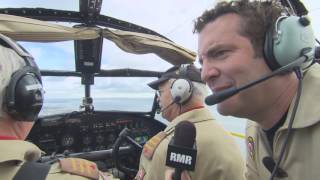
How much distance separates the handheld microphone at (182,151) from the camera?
4.23ft

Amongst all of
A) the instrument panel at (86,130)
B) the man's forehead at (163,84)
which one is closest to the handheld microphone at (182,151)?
the man's forehead at (163,84)

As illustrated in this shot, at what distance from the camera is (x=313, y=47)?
112cm

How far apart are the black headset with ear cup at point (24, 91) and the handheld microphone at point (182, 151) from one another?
493mm

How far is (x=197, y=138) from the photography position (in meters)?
1.86

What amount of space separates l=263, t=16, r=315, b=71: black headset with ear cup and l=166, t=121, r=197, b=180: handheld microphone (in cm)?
42

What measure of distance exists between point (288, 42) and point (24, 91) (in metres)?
0.77

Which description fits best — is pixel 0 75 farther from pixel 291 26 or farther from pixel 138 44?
pixel 138 44

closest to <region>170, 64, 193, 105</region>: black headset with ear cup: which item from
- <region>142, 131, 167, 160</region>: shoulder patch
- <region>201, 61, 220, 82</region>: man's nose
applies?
<region>142, 131, 167, 160</region>: shoulder patch

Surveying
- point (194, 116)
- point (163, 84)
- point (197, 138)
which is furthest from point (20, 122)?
point (163, 84)

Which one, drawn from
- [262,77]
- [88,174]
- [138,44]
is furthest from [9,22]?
[262,77]

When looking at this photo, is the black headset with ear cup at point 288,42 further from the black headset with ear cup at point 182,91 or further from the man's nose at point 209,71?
the black headset with ear cup at point 182,91

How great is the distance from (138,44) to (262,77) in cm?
205

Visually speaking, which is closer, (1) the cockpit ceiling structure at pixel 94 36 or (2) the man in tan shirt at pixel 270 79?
(2) the man in tan shirt at pixel 270 79

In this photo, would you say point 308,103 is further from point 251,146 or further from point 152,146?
point 152,146
